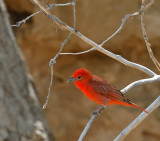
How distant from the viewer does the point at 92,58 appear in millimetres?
6914

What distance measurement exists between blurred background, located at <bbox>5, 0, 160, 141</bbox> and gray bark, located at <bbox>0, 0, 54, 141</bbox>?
1701mm

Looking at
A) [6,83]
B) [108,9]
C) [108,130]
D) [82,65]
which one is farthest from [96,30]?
[6,83]

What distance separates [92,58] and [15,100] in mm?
3073

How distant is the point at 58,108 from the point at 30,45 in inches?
53.6

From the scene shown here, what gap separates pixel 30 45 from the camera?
7.00 metres

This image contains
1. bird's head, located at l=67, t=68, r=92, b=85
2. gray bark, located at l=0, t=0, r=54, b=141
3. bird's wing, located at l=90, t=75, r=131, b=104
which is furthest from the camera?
gray bark, located at l=0, t=0, r=54, b=141

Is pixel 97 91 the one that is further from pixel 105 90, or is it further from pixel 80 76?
pixel 80 76

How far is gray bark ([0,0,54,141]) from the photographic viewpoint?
3.95 metres

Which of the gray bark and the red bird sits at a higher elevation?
the gray bark

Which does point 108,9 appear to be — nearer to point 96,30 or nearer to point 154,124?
point 96,30

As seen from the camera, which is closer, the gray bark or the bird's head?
the bird's head

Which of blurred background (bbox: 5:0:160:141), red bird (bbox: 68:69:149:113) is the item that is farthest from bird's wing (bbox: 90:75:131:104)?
blurred background (bbox: 5:0:160:141)

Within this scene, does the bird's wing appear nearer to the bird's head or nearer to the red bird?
the red bird

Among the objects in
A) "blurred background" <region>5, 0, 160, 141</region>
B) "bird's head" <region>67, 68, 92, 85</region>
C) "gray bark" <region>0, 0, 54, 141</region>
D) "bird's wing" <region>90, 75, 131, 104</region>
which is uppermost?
"blurred background" <region>5, 0, 160, 141</region>
